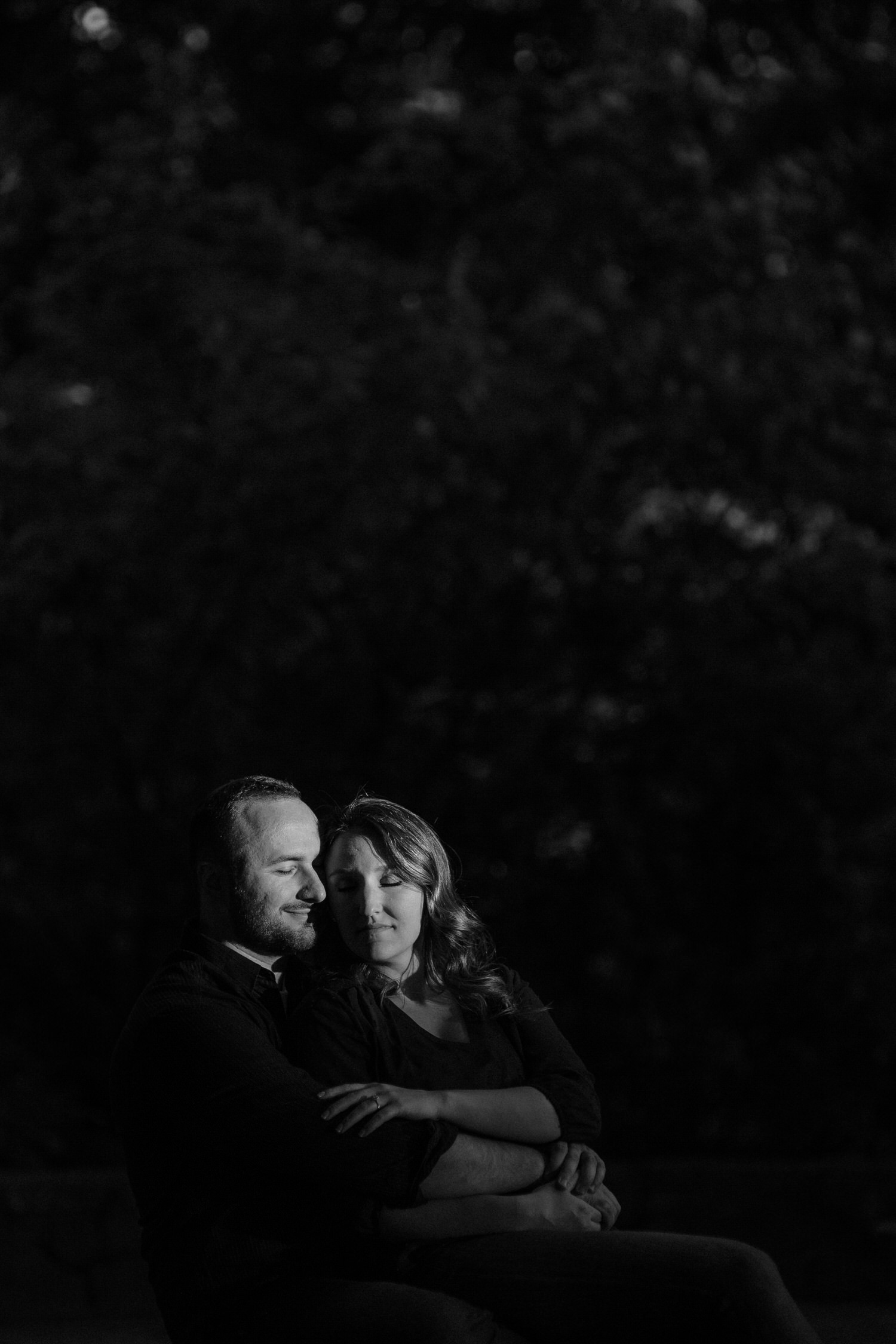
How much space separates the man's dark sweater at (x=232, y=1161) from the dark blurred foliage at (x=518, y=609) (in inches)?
145

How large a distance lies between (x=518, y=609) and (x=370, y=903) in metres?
3.72

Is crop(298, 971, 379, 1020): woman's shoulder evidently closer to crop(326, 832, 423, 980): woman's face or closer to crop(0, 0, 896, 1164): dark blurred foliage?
crop(326, 832, 423, 980): woman's face

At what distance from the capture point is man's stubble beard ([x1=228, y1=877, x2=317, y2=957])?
238 centimetres

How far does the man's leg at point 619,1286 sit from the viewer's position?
7.13ft

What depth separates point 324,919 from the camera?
254cm

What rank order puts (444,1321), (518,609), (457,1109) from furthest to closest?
(518,609) < (457,1109) < (444,1321)

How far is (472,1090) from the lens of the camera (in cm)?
233

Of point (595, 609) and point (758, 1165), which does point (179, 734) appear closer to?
point (595, 609)

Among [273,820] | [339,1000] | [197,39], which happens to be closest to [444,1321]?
[339,1000]

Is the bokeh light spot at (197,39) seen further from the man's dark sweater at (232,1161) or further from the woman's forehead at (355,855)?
the man's dark sweater at (232,1161)

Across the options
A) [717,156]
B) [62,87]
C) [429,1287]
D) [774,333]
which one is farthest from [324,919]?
[62,87]

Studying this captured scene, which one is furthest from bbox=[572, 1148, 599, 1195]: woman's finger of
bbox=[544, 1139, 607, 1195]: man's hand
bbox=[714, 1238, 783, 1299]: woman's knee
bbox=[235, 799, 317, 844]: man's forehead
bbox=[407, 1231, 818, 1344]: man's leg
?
bbox=[235, 799, 317, 844]: man's forehead

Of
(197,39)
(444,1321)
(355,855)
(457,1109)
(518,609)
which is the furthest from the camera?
(197,39)

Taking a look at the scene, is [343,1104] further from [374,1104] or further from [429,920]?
[429,920]
